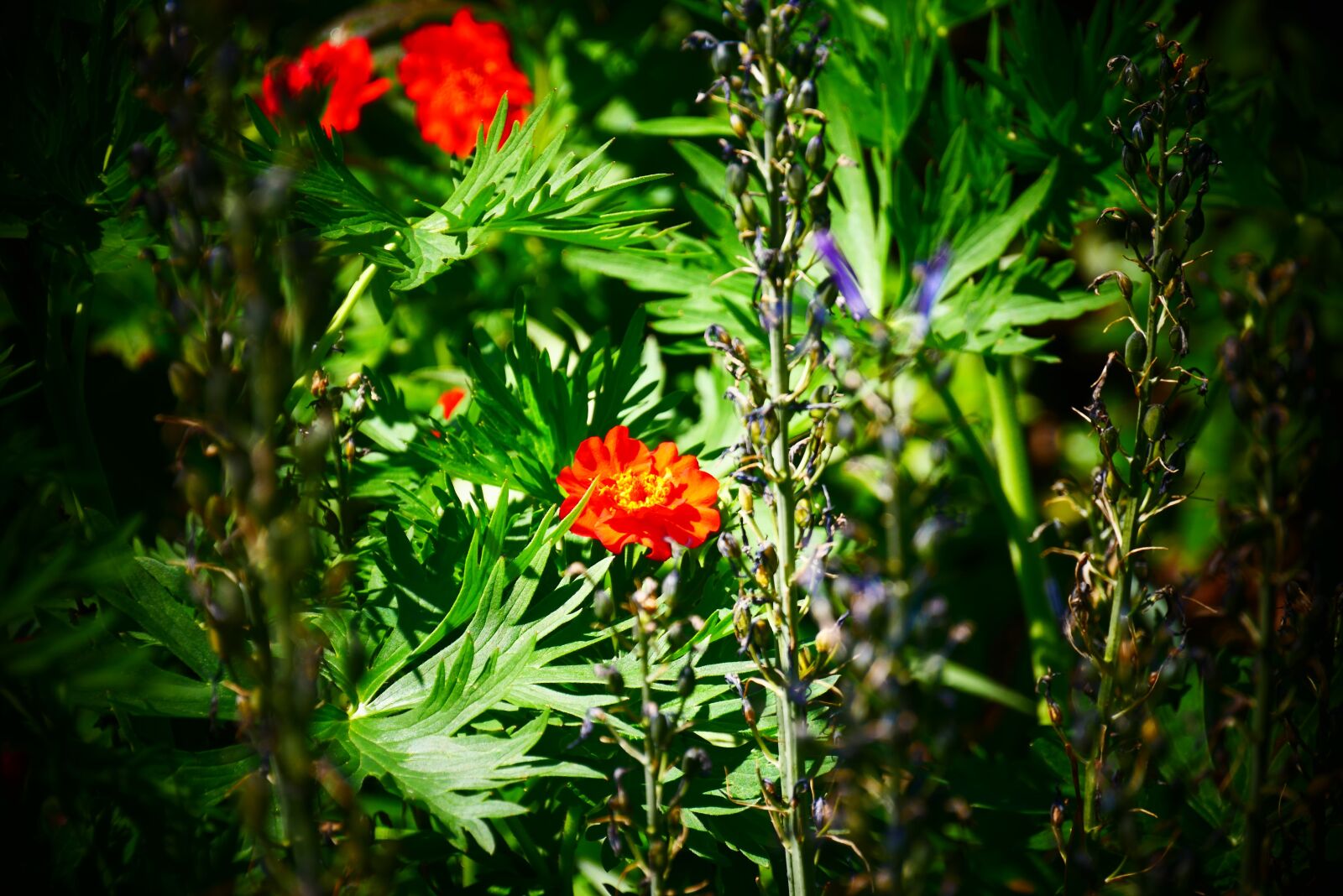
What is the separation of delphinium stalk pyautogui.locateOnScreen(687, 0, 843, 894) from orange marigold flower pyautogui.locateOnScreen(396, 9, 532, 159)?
74 centimetres

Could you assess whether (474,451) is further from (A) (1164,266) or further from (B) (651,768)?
(A) (1164,266)

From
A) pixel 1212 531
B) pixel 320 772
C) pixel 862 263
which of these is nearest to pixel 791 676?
pixel 320 772

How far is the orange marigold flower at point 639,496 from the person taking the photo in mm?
849

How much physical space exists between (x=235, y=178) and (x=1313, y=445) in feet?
2.07

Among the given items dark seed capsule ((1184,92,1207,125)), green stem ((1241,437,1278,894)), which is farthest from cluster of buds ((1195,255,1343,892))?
dark seed capsule ((1184,92,1207,125))

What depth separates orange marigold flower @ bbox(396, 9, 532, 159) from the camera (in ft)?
4.41

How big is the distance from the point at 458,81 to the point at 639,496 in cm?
80

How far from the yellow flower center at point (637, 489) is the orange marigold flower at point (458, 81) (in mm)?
633

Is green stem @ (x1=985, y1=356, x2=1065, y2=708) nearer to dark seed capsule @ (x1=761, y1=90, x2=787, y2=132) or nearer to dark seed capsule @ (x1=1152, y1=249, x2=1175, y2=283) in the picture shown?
dark seed capsule @ (x1=1152, y1=249, x2=1175, y2=283)

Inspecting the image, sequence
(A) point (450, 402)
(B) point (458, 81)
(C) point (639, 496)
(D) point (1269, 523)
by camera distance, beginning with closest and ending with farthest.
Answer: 1. (D) point (1269, 523)
2. (C) point (639, 496)
3. (A) point (450, 402)
4. (B) point (458, 81)

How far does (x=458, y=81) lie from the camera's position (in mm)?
1375

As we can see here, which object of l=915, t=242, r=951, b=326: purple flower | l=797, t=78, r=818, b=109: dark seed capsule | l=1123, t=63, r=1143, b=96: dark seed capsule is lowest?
l=915, t=242, r=951, b=326: purple flower

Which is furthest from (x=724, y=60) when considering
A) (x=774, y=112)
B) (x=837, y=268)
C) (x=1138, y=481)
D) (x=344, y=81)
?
(x=344, y=81)

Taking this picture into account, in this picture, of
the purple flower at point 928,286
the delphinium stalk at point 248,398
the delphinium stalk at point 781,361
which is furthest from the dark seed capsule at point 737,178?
the delphinium stalk at point 248,398
